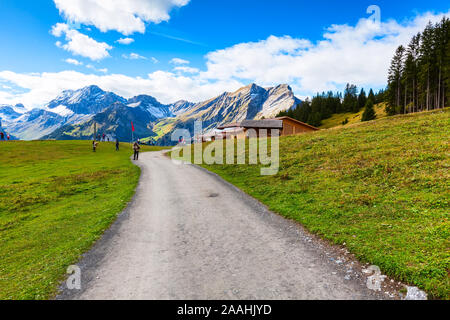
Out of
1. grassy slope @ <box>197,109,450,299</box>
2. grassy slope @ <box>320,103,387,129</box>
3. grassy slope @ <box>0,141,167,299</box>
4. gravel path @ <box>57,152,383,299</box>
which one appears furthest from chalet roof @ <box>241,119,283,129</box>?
grassy slope @ <box>320,103,387,129</box>

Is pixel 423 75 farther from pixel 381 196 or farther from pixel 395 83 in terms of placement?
pixel 381 196

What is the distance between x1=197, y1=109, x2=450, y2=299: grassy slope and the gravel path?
1.32 meters

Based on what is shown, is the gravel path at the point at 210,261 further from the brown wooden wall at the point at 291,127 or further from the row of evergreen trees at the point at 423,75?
the row of evergreen trees at the point at 423,75

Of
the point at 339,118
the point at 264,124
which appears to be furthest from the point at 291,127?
the point at 339,118

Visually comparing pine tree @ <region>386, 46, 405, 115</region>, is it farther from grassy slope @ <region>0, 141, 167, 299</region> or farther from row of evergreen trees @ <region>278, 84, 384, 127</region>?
grassy slope @ <region>0, 141, 167, 299</region>

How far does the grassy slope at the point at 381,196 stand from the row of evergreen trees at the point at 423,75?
5728cm

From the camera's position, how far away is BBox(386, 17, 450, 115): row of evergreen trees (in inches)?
2398

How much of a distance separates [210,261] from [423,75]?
89347 mm

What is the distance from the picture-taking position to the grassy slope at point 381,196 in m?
6.59

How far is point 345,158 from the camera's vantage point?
19484 millimetres

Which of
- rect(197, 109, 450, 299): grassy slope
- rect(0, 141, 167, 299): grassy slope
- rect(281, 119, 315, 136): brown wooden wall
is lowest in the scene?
rect(0, 141, 167, 299): grassy slope
